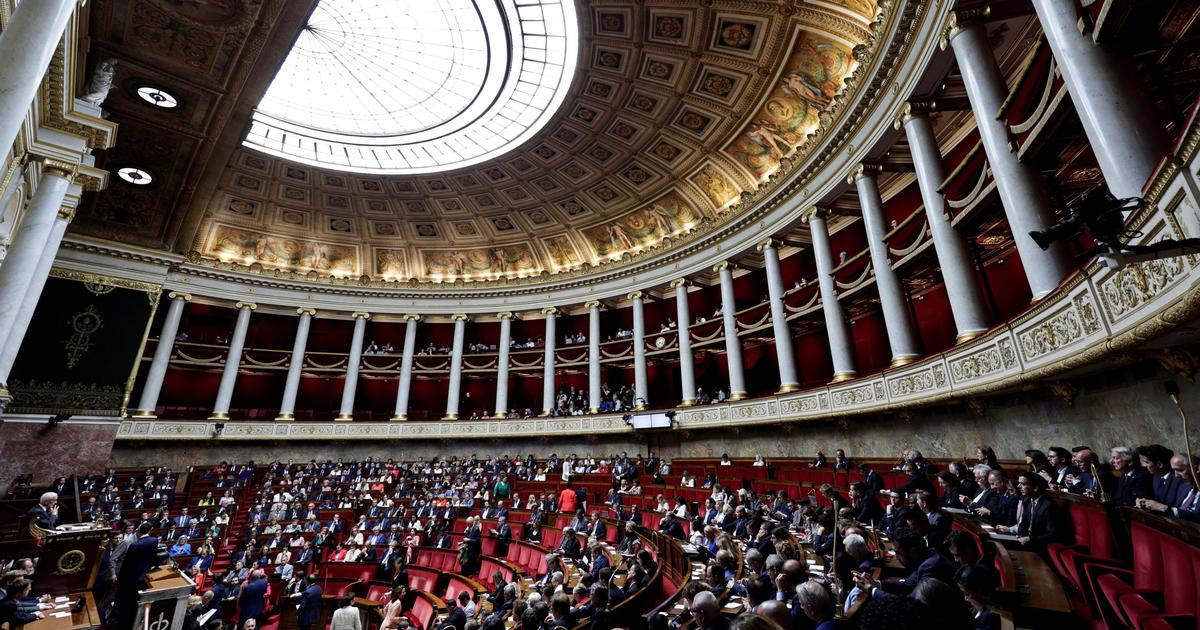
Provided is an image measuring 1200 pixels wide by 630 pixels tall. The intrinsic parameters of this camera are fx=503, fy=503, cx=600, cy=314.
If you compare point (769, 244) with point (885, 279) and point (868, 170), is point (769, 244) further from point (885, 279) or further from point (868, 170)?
point (885, 279)

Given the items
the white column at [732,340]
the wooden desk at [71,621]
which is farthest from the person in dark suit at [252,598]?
the white column at [732,340]

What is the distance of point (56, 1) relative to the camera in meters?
5.70

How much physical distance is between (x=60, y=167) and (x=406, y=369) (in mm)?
17042

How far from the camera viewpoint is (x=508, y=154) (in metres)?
22.0

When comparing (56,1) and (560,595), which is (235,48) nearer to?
(56,1)

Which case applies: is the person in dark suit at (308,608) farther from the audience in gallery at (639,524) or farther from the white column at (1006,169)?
the white column at (1006,169)

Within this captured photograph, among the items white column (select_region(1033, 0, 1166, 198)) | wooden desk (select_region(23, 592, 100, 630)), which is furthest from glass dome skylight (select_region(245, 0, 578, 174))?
wooden desk (select_region(23, 592, 100, 630))

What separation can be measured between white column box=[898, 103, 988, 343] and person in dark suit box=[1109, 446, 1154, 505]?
15.3ft

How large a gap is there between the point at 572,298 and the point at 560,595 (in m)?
21.2

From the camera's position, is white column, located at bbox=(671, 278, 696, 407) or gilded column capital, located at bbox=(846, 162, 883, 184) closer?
gilded column capital, located at bbox=(846, 162, 883, 184)

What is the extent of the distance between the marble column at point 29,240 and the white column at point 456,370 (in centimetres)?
1624

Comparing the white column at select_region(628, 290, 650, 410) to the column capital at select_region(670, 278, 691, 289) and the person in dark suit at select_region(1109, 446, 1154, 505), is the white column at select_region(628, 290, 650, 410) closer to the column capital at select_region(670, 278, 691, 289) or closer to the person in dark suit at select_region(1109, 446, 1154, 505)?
the column capital at select_region(670, 278, 691, 289)

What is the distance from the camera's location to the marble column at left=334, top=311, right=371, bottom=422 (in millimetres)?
24281

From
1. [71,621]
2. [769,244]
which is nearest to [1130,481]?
[71,621]
